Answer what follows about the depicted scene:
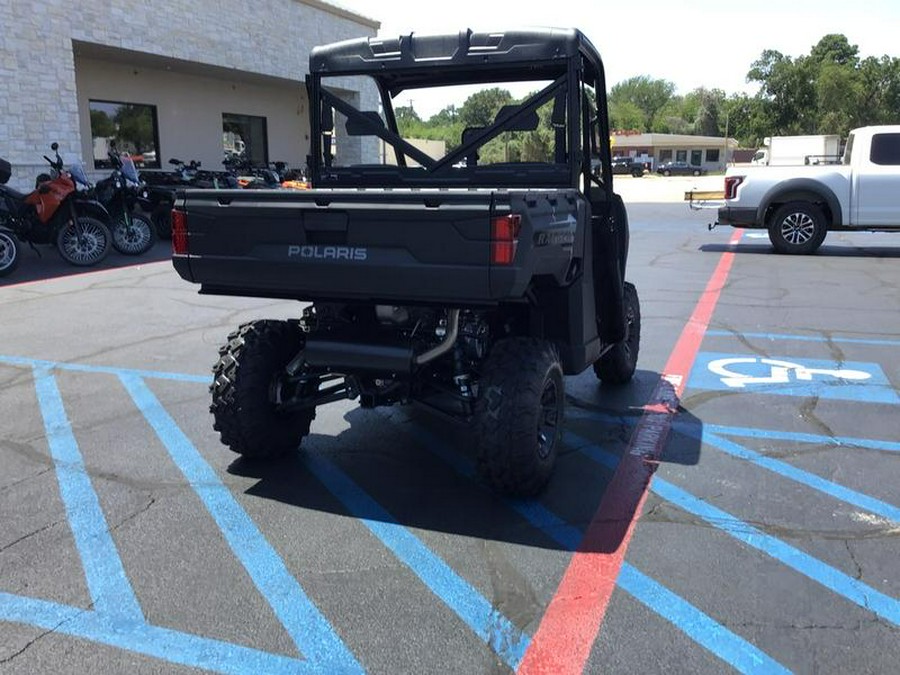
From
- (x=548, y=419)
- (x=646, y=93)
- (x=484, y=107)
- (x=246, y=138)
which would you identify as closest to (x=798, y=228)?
(x=484, y=107)

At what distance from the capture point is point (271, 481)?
4148 mm

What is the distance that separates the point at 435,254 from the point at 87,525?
6.81 feet

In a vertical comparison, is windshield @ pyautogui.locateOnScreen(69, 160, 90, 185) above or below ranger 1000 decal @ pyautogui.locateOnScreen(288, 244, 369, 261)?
above

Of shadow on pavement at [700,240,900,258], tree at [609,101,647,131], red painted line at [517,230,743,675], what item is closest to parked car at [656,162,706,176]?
tree at [609,101,647,131]

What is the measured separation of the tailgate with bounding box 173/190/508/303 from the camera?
3.26 metres

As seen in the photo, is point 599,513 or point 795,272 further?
point 795,272

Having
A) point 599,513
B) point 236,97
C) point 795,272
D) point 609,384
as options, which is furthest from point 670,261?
point 236,97

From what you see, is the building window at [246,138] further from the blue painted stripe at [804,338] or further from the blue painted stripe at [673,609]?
the blue painted stripe at [673,609]

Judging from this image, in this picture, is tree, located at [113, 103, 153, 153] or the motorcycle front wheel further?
tree, located at [113, 103, 153, 153]

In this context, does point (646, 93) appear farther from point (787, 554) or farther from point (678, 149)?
point (787, 554)

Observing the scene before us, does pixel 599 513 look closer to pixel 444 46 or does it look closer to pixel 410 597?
pixel 410 597

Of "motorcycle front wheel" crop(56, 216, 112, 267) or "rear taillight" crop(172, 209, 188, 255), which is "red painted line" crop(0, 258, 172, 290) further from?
"rear taillight" crop(172, 209, 188, 255)

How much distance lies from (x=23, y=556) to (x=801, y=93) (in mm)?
68178

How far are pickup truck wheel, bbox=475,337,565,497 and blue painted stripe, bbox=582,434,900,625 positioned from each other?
2.39ft
